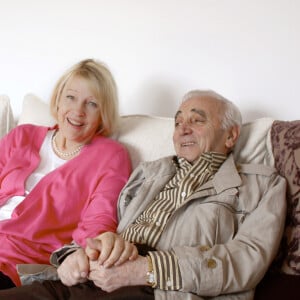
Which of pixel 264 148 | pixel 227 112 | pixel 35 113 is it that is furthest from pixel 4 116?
pixel 264 148

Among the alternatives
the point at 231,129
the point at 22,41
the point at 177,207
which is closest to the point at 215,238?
the point at 177,207

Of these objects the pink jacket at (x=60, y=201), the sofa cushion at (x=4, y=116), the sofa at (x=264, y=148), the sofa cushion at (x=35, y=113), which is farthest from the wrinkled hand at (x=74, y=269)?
the sofa cushion at (x=4, y=116)

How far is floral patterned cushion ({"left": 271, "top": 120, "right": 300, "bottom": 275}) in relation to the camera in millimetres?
1370

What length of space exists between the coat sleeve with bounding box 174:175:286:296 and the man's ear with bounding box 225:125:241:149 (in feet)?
0.90

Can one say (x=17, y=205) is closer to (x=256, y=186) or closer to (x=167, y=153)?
(x=167, y=153)

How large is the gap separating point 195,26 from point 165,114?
16.6 inches

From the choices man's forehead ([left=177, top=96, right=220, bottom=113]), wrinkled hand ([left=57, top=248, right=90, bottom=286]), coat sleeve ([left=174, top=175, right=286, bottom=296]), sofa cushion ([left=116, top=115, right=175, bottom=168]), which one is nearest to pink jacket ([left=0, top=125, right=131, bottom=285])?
sofa cushion ([left=116, top=115, right=175, bottom=168])

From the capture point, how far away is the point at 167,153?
176cm

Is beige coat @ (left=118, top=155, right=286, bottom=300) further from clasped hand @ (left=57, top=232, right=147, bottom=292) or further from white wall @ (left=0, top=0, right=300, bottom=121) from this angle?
white wall @ (left=0, top=0, right=300, bottom=121)

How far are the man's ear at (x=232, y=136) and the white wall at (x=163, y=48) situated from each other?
308mm

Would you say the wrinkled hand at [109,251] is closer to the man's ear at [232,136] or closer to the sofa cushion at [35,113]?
the man's ear at [232,136]

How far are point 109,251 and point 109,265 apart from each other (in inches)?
A: 1.5

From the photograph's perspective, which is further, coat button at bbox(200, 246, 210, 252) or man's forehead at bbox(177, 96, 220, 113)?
man's forehead at bbox(177, 96, 220, 113)

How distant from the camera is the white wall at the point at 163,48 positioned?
183 centimetres
